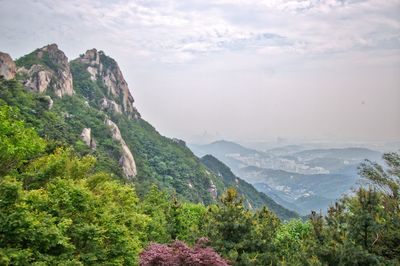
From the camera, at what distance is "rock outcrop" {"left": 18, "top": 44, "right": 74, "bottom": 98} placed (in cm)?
7694

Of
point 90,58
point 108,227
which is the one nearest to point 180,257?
point 108,227

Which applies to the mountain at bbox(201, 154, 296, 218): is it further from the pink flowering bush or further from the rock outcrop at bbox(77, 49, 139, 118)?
the pink flowering bush

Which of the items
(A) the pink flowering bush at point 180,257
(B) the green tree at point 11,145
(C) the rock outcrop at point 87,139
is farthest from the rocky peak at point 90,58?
(A) the pink flowering bush at point 180,257

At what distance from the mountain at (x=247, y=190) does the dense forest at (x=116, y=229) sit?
9370 centimetres

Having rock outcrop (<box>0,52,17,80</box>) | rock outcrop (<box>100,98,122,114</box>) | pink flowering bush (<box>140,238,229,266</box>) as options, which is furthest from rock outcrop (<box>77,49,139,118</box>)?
pink flowering bush (<box>140,238,229,266</box>)

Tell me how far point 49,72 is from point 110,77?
37949 mm

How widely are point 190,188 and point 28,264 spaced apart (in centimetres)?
7793

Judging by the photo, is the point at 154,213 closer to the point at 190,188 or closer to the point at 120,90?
the point at 190,188

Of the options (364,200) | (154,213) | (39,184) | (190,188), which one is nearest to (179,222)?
(154,213)

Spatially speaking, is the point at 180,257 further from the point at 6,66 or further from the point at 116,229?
the point at 6,66

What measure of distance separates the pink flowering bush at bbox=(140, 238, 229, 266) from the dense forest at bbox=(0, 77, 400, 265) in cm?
4

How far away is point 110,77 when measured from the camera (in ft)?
393

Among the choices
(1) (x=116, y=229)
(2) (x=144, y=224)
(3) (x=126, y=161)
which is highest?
(3) (x=126, y=161)

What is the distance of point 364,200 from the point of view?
14.5 metres
